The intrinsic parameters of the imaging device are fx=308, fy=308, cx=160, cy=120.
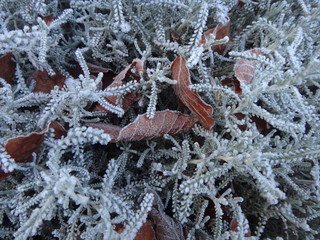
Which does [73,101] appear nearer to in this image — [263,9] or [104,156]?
[104,156]

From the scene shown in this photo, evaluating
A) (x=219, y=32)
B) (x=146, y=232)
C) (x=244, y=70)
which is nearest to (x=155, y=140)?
(x=146, y=232)

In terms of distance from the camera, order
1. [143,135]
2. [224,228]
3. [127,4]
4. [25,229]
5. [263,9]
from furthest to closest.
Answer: [263,9] < [127,4] < [224,228] < [143,135] < [25,229]

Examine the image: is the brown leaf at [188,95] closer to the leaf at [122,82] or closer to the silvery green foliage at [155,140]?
the silvery green foliage at [155,140]

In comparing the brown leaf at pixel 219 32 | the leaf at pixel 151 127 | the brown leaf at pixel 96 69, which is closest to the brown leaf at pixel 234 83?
the brown leaf at pixel 219 32

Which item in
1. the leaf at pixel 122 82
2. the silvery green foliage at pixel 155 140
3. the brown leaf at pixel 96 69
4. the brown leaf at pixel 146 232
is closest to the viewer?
the silvery green foliage at pixel 155 140

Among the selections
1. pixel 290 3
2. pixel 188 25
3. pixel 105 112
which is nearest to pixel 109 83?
pixel 105 112

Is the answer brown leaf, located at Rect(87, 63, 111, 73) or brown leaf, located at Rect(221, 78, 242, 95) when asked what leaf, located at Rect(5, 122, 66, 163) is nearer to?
brown leaf, located at Rect(87, 63, 111, 73)
